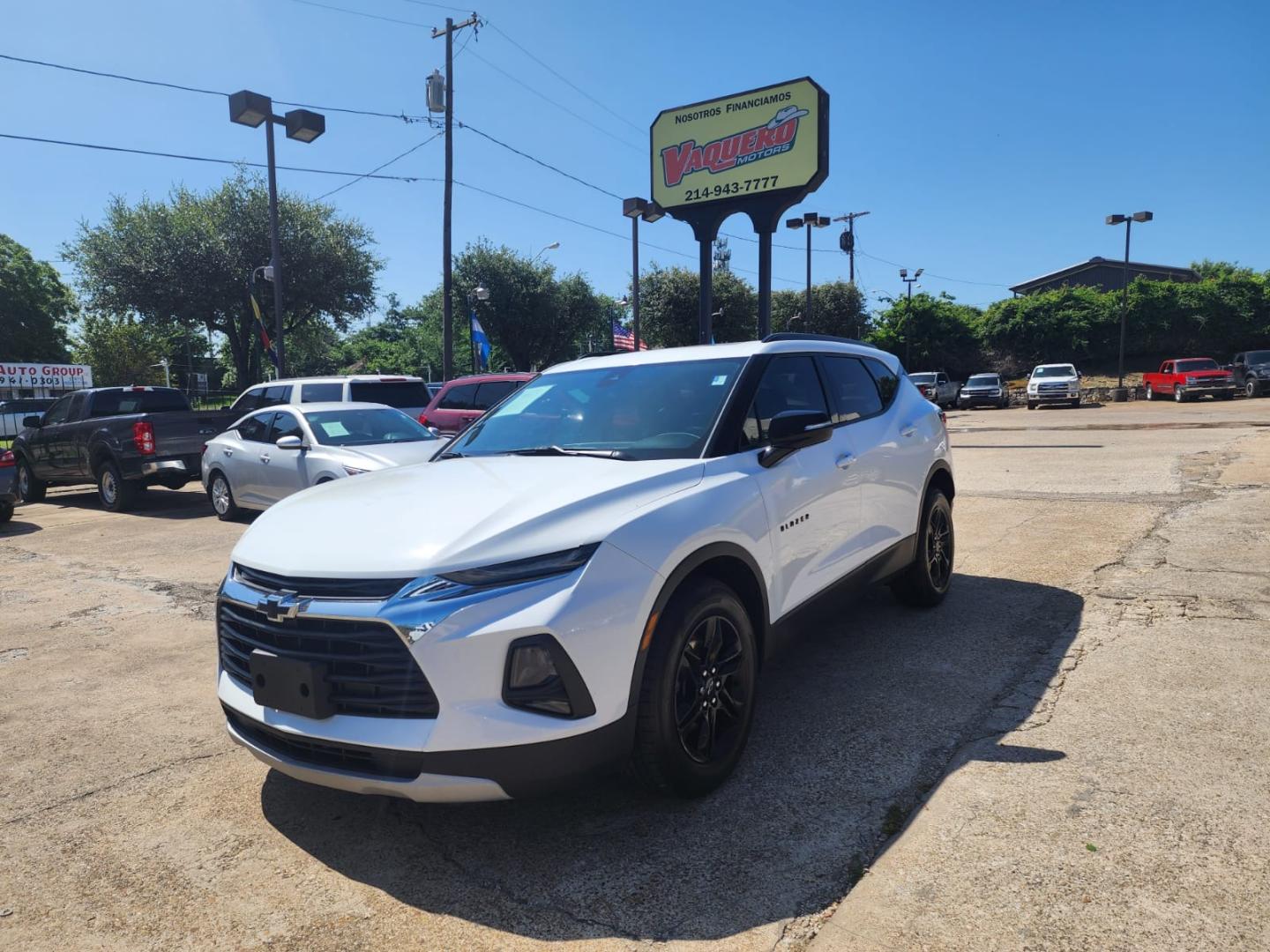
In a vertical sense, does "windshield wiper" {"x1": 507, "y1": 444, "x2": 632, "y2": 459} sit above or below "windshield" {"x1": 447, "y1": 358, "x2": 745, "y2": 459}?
below

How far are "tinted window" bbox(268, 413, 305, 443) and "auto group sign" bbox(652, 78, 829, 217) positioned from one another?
586 inches

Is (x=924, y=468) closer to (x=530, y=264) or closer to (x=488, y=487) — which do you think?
(x=488, y=487)

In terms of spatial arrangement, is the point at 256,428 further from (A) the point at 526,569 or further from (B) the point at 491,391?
(A) the point at 526,569

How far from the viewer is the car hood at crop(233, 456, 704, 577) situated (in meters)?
2.67

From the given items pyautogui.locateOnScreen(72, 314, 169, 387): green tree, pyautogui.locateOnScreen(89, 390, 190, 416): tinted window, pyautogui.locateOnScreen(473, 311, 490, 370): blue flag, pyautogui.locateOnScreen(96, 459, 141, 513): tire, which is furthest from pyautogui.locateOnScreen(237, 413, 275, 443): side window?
pyautogui.locateOnScreen(72, 314, 169, 387): green tree

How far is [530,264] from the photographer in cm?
4381

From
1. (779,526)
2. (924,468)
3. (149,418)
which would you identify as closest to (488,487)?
(779,526)

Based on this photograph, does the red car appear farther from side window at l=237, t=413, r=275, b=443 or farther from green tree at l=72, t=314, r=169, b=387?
green tree at l=72, t=314, r=169, b=387

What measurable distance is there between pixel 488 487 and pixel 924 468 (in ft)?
10.5

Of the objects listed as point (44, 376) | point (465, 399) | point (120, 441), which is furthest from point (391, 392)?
point (44, 376)

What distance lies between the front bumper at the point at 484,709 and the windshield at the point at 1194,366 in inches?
1510

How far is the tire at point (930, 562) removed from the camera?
17.4 ft

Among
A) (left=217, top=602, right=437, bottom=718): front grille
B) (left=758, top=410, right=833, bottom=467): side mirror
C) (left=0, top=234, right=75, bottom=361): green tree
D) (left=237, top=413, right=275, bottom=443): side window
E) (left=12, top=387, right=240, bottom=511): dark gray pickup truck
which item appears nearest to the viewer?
(left=217, top=602, right=437, bottom=718): front grille

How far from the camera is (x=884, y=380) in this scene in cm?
537
